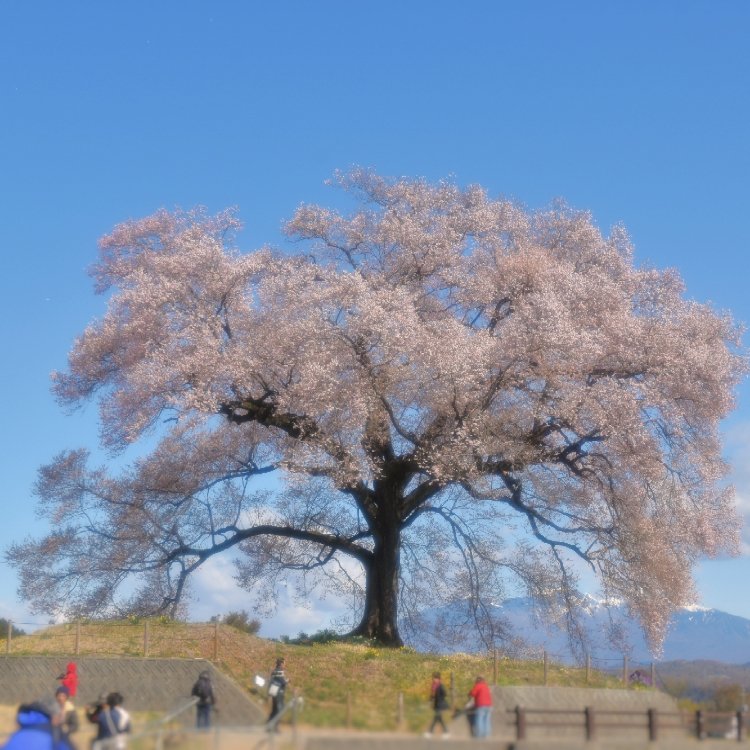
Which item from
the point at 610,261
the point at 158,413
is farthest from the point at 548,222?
the point at 158,413

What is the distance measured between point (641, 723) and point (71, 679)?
12803 millimetres

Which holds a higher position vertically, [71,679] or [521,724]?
[71,679]

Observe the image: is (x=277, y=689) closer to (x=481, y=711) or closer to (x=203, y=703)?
(x=203, y=703)

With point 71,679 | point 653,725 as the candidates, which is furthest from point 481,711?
point 71,679

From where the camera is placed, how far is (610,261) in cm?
4050

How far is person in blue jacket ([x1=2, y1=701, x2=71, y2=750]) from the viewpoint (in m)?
14.1

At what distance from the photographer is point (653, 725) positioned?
23.2m

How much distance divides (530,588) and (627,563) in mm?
3635

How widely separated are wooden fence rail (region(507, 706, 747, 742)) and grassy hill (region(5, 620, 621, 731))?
359cm

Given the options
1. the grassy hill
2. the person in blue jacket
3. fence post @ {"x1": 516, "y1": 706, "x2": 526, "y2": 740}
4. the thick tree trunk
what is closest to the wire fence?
the grassy hill

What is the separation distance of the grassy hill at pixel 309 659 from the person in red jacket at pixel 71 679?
8.25 ft

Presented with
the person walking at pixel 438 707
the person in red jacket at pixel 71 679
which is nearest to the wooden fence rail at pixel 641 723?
the person walking at pixel 438 707

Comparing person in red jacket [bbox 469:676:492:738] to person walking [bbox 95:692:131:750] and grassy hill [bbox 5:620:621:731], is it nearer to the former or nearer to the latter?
grassy hill [bbox 5:620:621:731]

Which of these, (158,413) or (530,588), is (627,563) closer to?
(530,588)
